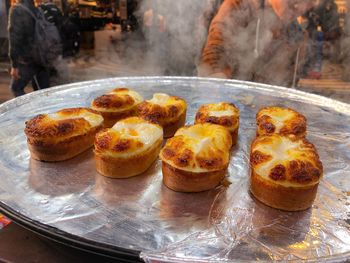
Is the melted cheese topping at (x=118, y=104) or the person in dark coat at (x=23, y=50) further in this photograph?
the person in dark coat at (x=23, y=50)

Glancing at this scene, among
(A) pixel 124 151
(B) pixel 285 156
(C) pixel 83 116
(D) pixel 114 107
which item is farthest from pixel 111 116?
(B) pixel 285 156

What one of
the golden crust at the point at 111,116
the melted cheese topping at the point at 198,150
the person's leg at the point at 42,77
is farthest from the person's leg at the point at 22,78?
the melted cheese topping at the point at 198,150

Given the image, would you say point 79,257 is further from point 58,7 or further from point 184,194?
point 58,7

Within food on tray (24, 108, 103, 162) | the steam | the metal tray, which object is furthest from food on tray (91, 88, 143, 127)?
the steam

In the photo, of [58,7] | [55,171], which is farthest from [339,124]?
[58,7]

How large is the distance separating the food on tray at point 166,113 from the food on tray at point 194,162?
479 millimetres

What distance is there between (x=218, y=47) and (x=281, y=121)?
218 cm

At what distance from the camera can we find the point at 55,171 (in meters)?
2.35

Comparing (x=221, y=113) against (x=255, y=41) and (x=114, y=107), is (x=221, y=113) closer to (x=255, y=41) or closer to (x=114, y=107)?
(x=114, y=107)

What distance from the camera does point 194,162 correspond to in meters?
2.10

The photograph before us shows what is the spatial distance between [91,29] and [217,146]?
580 centimetres

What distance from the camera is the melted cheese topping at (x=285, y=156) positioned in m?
1.97

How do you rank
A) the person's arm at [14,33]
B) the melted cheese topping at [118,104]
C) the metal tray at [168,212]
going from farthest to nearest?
1. the person's arm at [14,33]
2. the melted cheese topping at [118,104]
3. the metal tray at [168,212]

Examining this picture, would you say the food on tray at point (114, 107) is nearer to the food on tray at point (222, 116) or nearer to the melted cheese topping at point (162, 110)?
the melted cheese topping at point (162, 110)
